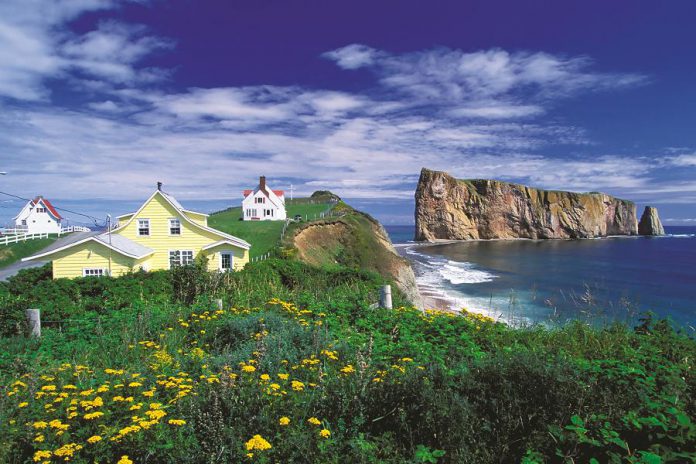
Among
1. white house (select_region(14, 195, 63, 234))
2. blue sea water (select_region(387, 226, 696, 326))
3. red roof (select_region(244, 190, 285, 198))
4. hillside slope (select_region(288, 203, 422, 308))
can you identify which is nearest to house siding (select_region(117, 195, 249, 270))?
hillside slope (select_region(288, 203, 422, 308))

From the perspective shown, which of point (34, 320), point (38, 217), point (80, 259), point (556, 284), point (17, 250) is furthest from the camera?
point (38, 217)

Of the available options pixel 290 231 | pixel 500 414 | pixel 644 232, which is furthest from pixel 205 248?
pixel 644 232

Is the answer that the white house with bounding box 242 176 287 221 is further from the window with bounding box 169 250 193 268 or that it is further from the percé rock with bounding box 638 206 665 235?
the percé rock with bounding box 638 206 665 235

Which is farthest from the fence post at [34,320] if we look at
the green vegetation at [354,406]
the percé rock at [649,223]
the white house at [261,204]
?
the percé rock at [649,223]

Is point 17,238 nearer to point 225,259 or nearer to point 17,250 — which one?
point 17,250

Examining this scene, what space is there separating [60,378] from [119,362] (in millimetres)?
A: 1223

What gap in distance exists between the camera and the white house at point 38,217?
51.9m

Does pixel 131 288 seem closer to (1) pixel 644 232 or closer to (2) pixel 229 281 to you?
(2) pixel 229 281

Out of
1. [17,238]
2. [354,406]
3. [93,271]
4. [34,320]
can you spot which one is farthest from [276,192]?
[354,406]

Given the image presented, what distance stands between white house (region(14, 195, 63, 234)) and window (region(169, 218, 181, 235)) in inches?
1478

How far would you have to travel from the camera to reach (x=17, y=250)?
3641cm

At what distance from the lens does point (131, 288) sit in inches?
553

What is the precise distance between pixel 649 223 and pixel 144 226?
208 metres

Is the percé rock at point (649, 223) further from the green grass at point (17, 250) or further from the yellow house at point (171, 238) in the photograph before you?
the green grass at point (17, 250)
